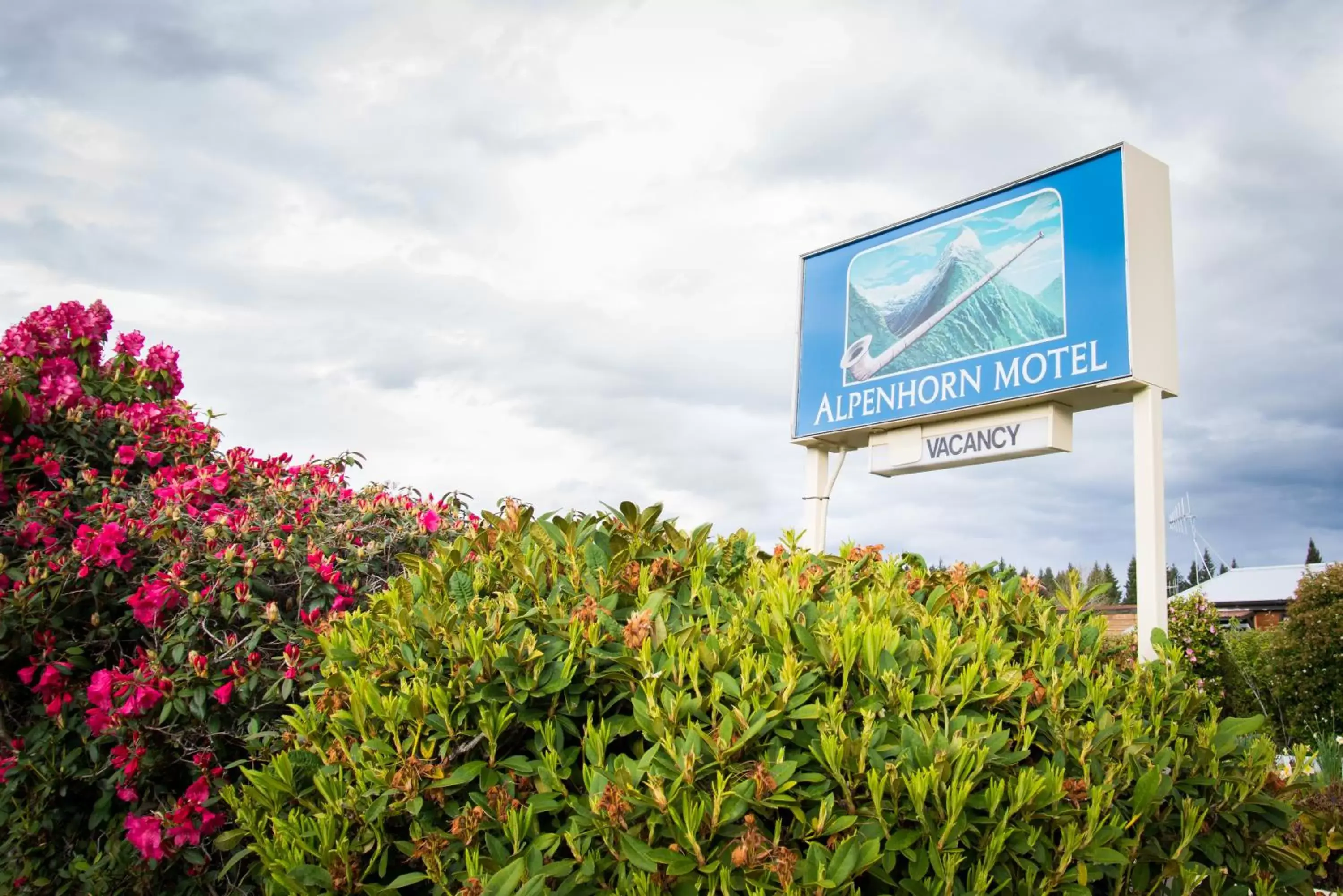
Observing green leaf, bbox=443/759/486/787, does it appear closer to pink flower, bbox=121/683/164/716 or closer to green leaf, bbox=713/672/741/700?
green leaf, bbox=713/672/741/700

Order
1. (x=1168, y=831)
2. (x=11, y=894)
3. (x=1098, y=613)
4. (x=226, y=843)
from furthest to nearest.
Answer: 1. (x=11, y=894)
2. (x=1098, y=613)
3. (x=226, y=843)
4. (x=1168, y=831)

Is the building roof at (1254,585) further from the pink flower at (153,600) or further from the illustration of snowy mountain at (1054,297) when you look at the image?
the pink flower at (153,600)

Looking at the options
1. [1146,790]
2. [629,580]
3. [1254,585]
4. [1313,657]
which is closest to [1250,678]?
[1313,657]

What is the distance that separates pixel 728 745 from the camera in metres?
1.76

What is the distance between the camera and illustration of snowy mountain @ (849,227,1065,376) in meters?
7.15

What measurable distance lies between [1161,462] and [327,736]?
5934 mm

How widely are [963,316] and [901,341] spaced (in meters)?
0.71

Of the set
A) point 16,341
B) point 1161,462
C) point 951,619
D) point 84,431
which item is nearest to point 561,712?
point 951,619

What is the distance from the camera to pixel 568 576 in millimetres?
2311

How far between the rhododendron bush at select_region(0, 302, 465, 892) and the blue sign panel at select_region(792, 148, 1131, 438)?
4.71m

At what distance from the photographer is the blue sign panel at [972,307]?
6859mm

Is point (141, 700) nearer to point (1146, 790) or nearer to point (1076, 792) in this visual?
point (1076, 792)

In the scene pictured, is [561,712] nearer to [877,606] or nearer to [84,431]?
[877,606]

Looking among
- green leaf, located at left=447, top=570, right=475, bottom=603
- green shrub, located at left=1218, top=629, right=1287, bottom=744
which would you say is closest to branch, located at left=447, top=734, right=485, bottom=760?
green leaf, located at left=447, top=570, right=475, bottom=603
